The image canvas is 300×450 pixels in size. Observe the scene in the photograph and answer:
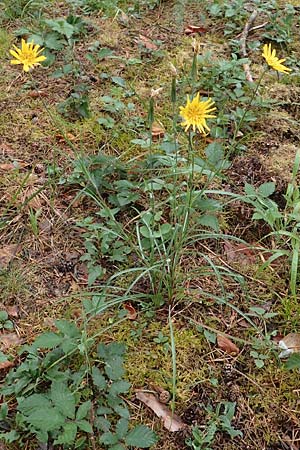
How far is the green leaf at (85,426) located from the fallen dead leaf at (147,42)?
73.3 inches

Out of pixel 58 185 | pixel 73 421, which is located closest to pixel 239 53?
pixel 58 185

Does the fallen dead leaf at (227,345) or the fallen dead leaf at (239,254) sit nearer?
the fallen dead leaf at (227,345)

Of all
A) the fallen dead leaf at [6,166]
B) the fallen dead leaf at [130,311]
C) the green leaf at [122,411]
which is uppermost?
the fallen dead leaf at [6,166]

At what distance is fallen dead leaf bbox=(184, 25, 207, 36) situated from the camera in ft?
8.77

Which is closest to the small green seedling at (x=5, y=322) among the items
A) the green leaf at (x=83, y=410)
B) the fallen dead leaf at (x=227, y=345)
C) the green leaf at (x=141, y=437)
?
the green leaf at (x=83, y=410)

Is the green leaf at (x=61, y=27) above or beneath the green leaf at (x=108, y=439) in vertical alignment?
above

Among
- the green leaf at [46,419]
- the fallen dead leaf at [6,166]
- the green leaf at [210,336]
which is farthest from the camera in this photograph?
the fallen dead leaf at [6,166]

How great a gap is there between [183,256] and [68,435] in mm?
710

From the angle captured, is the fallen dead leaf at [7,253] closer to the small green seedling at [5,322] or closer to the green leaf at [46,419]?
the small green seedling at [5,322]

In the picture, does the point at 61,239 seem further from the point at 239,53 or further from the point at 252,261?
the point at 239,53

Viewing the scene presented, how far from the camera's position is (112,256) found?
1.66m

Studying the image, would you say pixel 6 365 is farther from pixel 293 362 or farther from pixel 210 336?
pixel 293 362

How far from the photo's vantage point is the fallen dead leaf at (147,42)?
2.54 m

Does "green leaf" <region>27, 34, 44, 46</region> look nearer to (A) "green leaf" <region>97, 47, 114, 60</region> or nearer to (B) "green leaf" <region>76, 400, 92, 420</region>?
(A) "green leaf" <region>97, 47, 114, 60</region>
